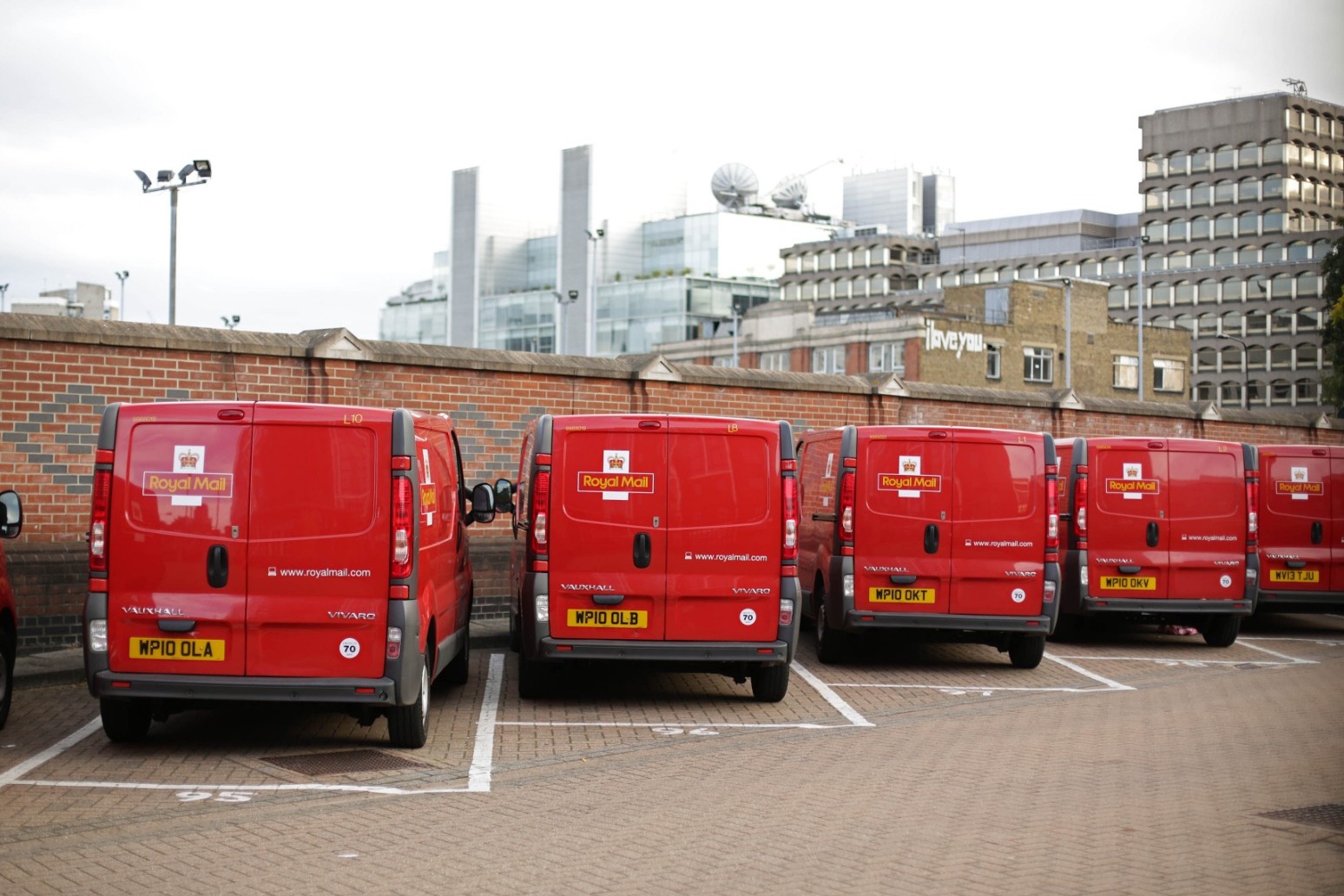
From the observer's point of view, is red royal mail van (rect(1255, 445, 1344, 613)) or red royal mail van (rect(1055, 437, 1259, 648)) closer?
red royal mail van (rect(1055, 437, 1259, 648))

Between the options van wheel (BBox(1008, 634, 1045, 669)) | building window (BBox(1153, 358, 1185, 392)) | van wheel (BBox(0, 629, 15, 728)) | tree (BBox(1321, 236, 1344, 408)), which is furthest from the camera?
building window (BBox(1153, 358, 1185, 392))

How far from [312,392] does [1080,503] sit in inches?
312

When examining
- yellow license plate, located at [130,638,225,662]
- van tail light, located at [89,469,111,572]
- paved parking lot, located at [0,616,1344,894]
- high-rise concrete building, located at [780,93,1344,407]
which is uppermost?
high-rise concrete building, located at [780,93,1344,407]

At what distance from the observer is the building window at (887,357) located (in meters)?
86.6

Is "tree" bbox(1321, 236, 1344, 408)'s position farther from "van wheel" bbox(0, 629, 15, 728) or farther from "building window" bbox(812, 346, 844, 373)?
"van wheel" bbox(0, 629, 15, 728)

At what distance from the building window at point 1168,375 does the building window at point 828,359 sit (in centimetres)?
1926

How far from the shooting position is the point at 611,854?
7.48 meters

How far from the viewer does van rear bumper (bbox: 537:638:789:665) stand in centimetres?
1183

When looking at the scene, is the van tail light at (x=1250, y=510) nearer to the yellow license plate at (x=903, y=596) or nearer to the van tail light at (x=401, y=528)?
the yellow license plate at (x=903, y=596)

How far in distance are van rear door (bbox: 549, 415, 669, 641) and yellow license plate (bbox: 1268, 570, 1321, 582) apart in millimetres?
9824

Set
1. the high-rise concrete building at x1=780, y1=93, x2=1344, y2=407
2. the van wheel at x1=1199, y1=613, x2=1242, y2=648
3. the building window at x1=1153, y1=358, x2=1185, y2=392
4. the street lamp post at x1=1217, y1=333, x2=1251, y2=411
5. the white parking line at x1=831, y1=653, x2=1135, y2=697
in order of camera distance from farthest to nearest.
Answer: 1. the street lamp post at x1=1217, y1=333, x2=1251, y2=411
2. the high-rise concrete building at x1=780, y1=93, x2=1344, y2=407
3. the building window at x1=1153, y1=358, x2=1185, y2=392
4. the van wheel at x1=1199, y1=613, x2=1242, y2=648
5. the white parking line at x1=831, y1=653, x2=1135, y2=697

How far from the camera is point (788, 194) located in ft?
419

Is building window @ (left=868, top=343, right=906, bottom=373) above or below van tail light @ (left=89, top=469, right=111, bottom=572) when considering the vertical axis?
above

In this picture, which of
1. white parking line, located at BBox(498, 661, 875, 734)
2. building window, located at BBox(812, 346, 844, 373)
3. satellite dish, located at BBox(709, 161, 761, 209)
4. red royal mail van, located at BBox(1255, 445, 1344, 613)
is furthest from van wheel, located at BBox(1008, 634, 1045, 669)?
satellite dish, located at BBox(709, 161, 761, 209)
